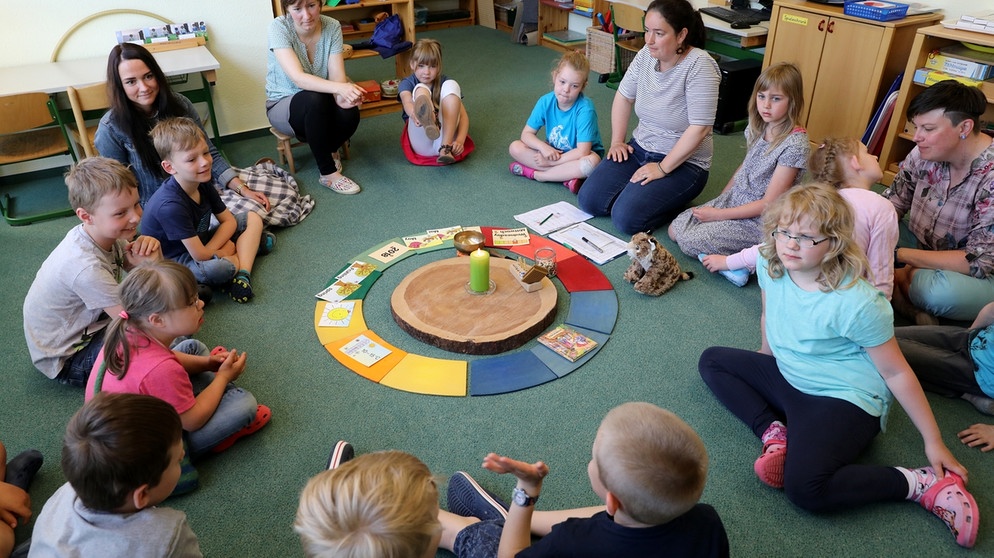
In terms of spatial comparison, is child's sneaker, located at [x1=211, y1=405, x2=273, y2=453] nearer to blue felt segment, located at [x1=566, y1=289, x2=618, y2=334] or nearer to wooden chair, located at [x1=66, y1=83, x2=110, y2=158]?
blue felt segment, located at [x1=566, y1=289, x2=618, y2=334]

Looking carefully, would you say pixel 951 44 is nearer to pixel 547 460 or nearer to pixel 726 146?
pixel 726 146

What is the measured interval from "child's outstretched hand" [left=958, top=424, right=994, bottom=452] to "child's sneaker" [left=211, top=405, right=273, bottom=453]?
91.8 inches

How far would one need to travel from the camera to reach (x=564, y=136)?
4059mm

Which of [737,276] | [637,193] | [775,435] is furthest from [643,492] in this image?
[637,193]

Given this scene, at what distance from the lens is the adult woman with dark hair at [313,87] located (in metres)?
3.90

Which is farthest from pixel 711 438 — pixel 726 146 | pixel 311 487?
pixel 726 146

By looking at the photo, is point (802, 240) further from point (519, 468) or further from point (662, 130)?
point (662, 130)

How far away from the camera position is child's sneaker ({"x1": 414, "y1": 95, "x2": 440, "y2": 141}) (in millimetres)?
4070

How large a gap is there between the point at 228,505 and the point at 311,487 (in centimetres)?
99

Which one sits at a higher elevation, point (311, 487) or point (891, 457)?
point (311, 487)

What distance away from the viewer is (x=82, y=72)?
3785 millimetres

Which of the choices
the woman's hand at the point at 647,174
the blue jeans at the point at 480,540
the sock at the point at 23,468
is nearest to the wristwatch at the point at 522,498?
the blue jeans at the point at 480,540

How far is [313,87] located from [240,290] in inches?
60.0

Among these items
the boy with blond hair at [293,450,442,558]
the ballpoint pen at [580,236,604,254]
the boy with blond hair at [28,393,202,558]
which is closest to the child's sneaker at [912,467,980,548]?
the boy with blond hair at [293,450,442,558]
